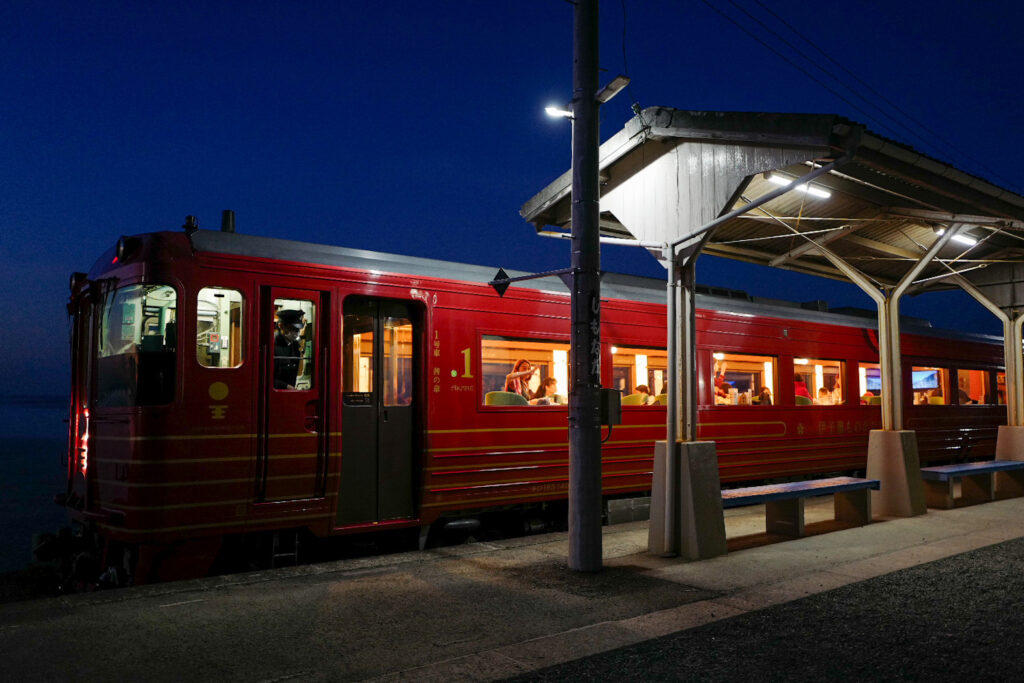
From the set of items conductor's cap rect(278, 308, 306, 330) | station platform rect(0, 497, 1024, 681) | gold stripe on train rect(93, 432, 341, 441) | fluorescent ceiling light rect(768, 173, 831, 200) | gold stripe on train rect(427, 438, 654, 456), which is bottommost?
station platform rect(0, 497, 1024, 681)

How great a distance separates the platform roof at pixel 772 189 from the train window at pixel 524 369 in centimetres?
136

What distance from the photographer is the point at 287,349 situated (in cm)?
711

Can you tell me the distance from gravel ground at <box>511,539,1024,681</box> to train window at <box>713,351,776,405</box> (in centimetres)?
501

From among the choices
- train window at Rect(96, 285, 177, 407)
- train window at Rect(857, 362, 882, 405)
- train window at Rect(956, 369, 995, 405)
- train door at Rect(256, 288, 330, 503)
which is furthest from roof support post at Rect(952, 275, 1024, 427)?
train window at Rect(96, 285, 177, 407)

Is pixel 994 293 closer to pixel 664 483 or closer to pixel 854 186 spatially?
pixel 854 186

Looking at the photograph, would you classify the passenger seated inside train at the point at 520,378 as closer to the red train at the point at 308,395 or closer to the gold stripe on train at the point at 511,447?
the red train at the point at 308,395

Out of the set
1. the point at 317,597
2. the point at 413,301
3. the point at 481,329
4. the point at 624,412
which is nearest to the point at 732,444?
the point at 624,412

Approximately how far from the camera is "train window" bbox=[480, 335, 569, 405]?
8562mm

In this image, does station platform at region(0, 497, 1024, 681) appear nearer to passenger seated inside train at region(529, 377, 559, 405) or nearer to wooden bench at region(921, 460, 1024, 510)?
passenger seated inside train at region(529, 377, 559, 405)

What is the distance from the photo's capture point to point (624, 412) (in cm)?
978

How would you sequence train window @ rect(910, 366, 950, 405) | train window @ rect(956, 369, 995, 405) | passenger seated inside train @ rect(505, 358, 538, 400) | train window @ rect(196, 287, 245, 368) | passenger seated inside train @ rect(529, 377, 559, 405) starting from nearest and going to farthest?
train window @ rect(196, 287, 245, 368) → passenger seated inside train @ rect(505, 358, 538, 400) → passenger seated inside train @ rect(529, 377, 559, 405) → train window @ rect(910, 366, 950, 405) → train window @ rect(956, 369, 995, 405)

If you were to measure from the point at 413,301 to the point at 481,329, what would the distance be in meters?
0.90

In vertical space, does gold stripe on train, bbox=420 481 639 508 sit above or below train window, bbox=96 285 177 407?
below

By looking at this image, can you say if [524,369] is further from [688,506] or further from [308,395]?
[308,395]
